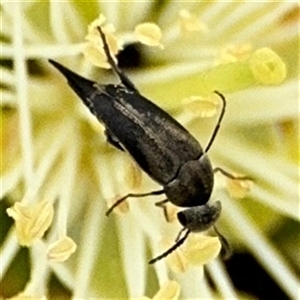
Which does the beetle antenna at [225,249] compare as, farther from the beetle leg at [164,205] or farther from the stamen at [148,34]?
the stamen at [148,34]

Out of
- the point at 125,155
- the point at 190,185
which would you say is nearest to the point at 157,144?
the point at 190,185

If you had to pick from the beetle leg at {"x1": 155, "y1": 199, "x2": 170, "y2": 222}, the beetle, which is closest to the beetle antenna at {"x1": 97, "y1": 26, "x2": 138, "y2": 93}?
the beetle

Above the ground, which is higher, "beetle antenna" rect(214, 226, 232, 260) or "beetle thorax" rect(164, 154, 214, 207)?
"beetle thorax" rect(164, 154, 214, 207)

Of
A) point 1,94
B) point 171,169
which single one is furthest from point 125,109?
point 1,94

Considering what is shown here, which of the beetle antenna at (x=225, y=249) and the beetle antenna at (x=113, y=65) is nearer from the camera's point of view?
the beetle antenna at (x=113, y=65)

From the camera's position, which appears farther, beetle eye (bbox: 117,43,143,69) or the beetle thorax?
beetle eye (bbox: 117,43,143,69)

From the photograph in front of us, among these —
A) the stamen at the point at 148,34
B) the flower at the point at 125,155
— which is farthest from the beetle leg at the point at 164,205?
the stamen at the point at 148,34

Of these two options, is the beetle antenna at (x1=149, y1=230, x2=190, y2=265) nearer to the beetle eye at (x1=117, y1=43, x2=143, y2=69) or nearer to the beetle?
the beetle
